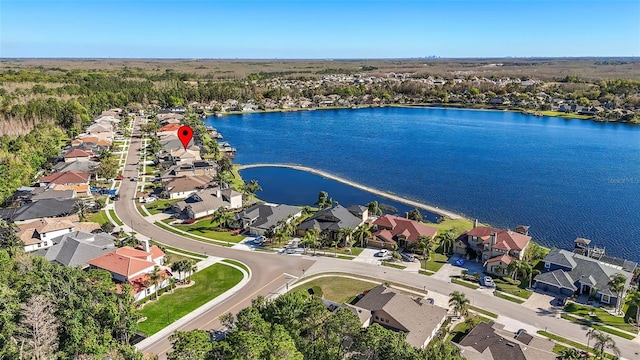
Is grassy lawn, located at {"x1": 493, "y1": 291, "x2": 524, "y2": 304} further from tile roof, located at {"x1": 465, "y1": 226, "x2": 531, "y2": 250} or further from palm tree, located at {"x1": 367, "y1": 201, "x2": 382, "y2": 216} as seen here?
palm tree, located at {"x1": 367, "y1": 201, "x2": 382, "y2": 216}

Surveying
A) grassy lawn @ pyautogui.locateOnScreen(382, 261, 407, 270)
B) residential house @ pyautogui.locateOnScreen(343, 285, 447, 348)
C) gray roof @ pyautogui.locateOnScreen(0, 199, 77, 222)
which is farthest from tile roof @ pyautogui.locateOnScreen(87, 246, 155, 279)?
grassy lawn @ pyautogui.locateOnScreen(382, 261, 407, 270)

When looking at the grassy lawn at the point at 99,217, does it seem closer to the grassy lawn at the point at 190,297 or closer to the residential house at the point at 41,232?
the residential house at the point at 41,232

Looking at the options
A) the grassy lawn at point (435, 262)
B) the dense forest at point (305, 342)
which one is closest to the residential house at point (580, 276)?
the grassy lawn at point (435, 262)

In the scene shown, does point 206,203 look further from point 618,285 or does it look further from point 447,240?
point 618,285

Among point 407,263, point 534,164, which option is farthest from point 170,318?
point 534,164

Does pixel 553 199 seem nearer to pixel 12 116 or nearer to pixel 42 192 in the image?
pixel 42 192

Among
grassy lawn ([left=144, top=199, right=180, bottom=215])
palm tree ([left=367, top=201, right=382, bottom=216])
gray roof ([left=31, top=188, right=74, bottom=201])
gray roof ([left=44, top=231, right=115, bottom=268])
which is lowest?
grassy lawn ([left=144, top=199, right=180, bottom=215])

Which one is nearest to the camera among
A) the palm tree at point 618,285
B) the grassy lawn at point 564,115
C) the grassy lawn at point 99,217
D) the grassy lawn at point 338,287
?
the palm tree at point 618,285
